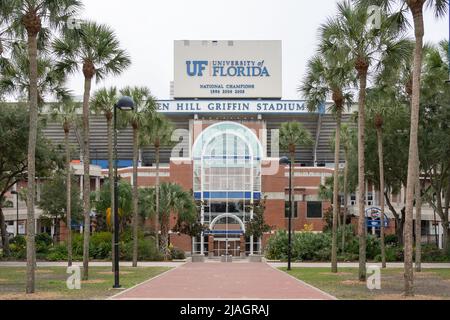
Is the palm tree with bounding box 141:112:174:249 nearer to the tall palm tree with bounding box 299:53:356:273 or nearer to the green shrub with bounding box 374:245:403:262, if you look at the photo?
the tall palm tree with bounding box 299:53:356:273

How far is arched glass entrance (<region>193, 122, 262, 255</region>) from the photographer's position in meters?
75.9

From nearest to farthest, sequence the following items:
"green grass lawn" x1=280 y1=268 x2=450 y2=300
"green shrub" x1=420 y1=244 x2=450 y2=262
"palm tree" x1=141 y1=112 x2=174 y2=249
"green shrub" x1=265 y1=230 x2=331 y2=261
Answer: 1. "green grass lawn" x1=280 y1=268 x2=450 y2=300
2. "palm tree" x1=141 y1=112 x2=174 y2=249
3. "green shrub" x1=420 y1=244 x2=450 y2=262
4. "green shrub" x1=265 y1=230 x2=331 y2=261

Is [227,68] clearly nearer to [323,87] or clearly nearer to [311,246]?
[311,246]

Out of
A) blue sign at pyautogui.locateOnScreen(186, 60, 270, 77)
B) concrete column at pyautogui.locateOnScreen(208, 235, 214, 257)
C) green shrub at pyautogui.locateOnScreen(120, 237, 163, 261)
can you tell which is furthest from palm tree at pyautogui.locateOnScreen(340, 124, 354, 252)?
blue sign at pyautogui.locateOnScreen(186, 60, 270, 77)

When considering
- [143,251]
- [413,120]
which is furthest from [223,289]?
[143,251]

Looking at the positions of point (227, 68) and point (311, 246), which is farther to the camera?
point (227, 68)

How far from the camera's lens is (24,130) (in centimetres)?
4631

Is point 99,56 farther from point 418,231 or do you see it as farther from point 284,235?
point 284,235

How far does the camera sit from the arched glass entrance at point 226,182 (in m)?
75.9

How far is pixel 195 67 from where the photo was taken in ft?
315

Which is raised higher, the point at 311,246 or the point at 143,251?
the point at 311,246

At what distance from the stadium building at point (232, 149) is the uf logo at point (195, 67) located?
0.13 metres

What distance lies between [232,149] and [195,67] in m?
21.8

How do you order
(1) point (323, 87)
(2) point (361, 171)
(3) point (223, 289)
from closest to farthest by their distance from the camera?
(3) point (223, 289), (2) point (361, 171), (1) point (323, 87)
